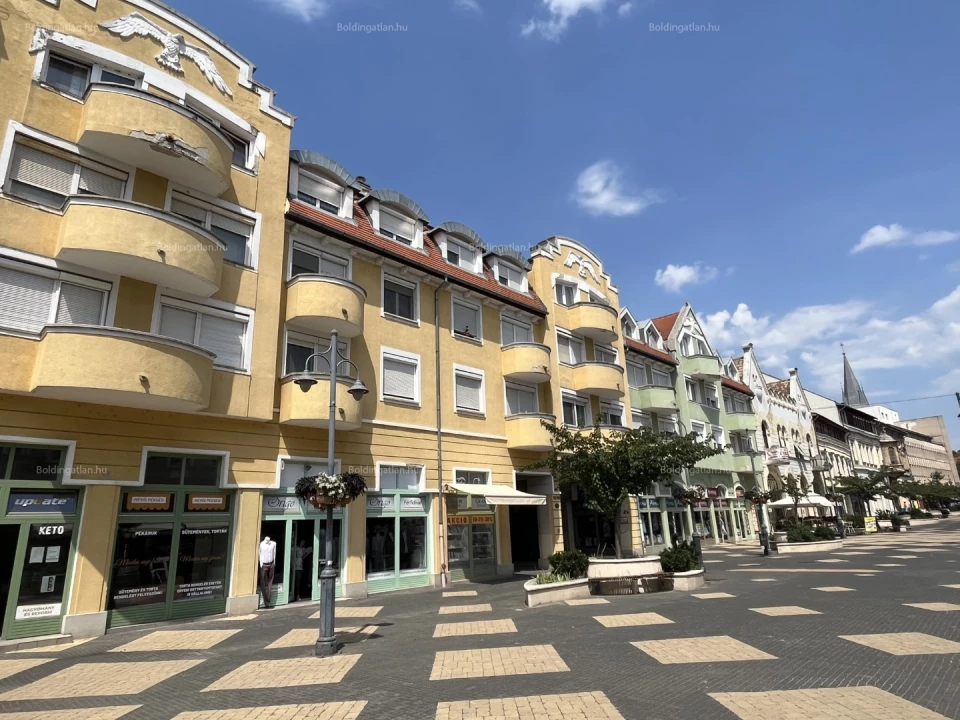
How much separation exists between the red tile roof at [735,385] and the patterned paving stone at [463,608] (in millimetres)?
32017

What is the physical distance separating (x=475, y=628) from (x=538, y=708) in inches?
208

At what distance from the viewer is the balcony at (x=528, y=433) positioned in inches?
894

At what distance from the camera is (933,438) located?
108 m

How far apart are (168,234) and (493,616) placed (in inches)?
464

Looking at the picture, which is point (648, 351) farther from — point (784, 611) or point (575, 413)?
point (784, 611)

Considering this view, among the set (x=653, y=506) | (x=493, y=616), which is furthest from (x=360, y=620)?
(x=653, y=506)

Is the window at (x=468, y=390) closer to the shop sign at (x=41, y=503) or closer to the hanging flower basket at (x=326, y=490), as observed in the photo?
the hanging flower basket at (x=326, y=490)

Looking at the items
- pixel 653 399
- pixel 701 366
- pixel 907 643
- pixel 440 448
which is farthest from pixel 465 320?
pixel 701 366

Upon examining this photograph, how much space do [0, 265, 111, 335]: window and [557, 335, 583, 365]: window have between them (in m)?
18.6

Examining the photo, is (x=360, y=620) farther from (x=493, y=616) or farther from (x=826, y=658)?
(x=826, y=658)

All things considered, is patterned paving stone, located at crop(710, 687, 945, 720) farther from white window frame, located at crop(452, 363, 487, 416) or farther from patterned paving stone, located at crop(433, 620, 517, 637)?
white window frame, located at crop(452, 363, 487, 416)

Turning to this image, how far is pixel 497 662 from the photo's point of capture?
28.5 feet

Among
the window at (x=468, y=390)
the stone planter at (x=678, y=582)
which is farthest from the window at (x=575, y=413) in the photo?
the stone planter at (x=678, y=582)

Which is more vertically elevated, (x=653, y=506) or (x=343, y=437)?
(x=343, y=437)
